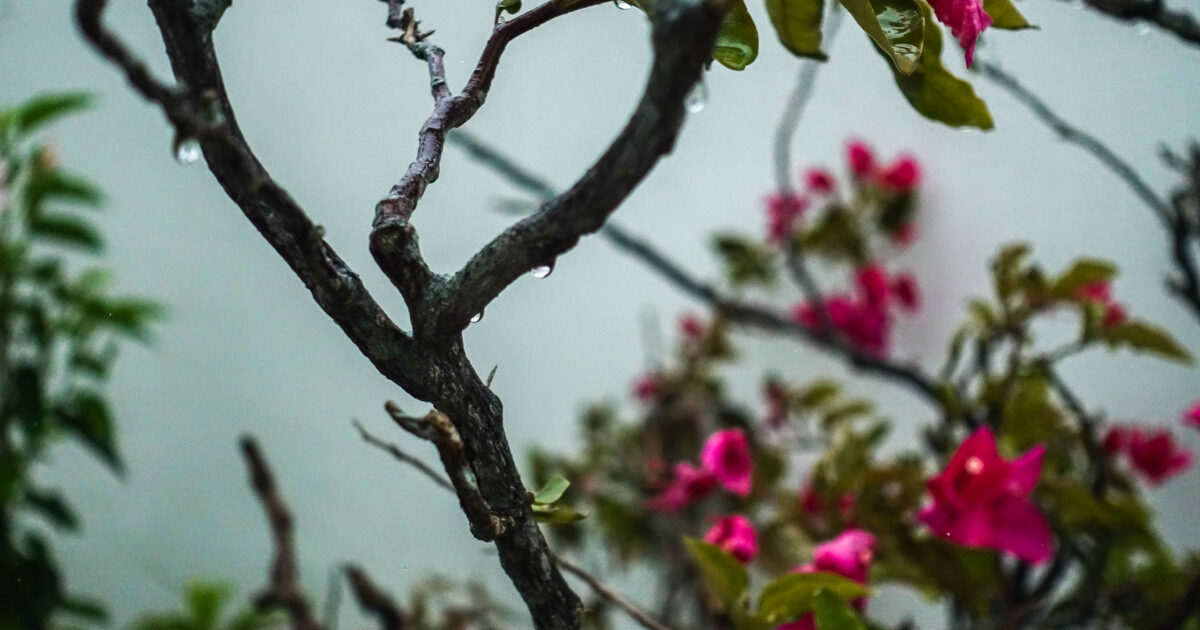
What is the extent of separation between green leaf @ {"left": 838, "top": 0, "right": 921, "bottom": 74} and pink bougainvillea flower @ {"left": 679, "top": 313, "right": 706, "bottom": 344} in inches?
47.0

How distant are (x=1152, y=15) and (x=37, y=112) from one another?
1171mm

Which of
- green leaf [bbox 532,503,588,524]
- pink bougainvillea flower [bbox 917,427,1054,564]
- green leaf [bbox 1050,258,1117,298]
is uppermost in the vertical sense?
green leaf [bbox 1050,258,1117,298]

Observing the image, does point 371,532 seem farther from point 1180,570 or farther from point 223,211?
point 1180,570

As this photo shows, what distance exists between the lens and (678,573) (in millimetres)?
1292

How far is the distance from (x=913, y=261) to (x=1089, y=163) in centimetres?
34

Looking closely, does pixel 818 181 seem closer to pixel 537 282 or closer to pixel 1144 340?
pixel 537 282

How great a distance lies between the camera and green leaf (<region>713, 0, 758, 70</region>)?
0.40 metres

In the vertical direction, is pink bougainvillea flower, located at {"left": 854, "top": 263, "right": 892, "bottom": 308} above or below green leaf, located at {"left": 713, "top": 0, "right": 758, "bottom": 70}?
above

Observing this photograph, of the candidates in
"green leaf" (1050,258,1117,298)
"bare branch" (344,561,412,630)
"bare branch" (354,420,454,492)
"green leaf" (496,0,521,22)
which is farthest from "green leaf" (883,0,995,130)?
"bare branch" (344,561,412,630)

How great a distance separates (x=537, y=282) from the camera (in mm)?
1162

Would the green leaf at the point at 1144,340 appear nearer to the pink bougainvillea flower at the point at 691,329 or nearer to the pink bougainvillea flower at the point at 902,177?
the pink bougainvillea flower at the point at 902,177

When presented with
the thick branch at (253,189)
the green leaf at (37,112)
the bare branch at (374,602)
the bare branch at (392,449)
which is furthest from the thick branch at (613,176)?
the green leaf at (37,112)

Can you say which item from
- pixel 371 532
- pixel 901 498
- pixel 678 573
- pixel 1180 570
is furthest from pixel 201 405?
pixel 1180 570

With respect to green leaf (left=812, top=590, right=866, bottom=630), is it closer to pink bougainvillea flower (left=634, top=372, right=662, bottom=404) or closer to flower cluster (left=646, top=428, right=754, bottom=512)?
flower cluster (left=646, top=428, right=754, bottom=512)
